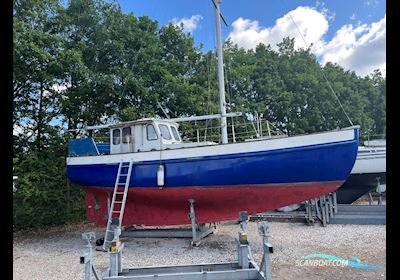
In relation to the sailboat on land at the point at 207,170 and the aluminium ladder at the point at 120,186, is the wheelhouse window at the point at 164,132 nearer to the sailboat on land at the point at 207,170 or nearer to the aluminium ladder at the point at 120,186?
the sailboat on land at the point at 207,170

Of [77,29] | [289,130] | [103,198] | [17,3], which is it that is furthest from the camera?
[289,130]

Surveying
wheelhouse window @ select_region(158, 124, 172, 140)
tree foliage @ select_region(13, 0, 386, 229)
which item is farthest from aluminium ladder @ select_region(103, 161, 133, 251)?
tree foliage @ select_region(13, 0, 386, 229)

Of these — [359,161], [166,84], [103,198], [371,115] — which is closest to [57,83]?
[166,84]

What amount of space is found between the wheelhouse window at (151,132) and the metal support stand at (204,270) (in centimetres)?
404

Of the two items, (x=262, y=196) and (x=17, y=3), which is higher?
(x=17, y=3)

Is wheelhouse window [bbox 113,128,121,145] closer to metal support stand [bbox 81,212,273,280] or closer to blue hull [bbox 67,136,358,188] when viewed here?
blue hull [bbox 67,136,358,188]

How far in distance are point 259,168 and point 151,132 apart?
3.17 metres

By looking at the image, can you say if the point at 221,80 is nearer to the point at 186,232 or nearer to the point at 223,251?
the point at 186,232

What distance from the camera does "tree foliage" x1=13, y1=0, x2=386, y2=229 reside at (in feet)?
31.5

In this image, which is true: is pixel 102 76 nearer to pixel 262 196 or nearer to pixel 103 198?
pixel 103 198

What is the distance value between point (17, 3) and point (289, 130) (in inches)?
595

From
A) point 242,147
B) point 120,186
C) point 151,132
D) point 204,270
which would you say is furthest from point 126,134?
point 204,270

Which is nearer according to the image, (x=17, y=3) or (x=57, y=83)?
(x=17, y=3)

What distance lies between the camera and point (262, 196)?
6.80 meters
